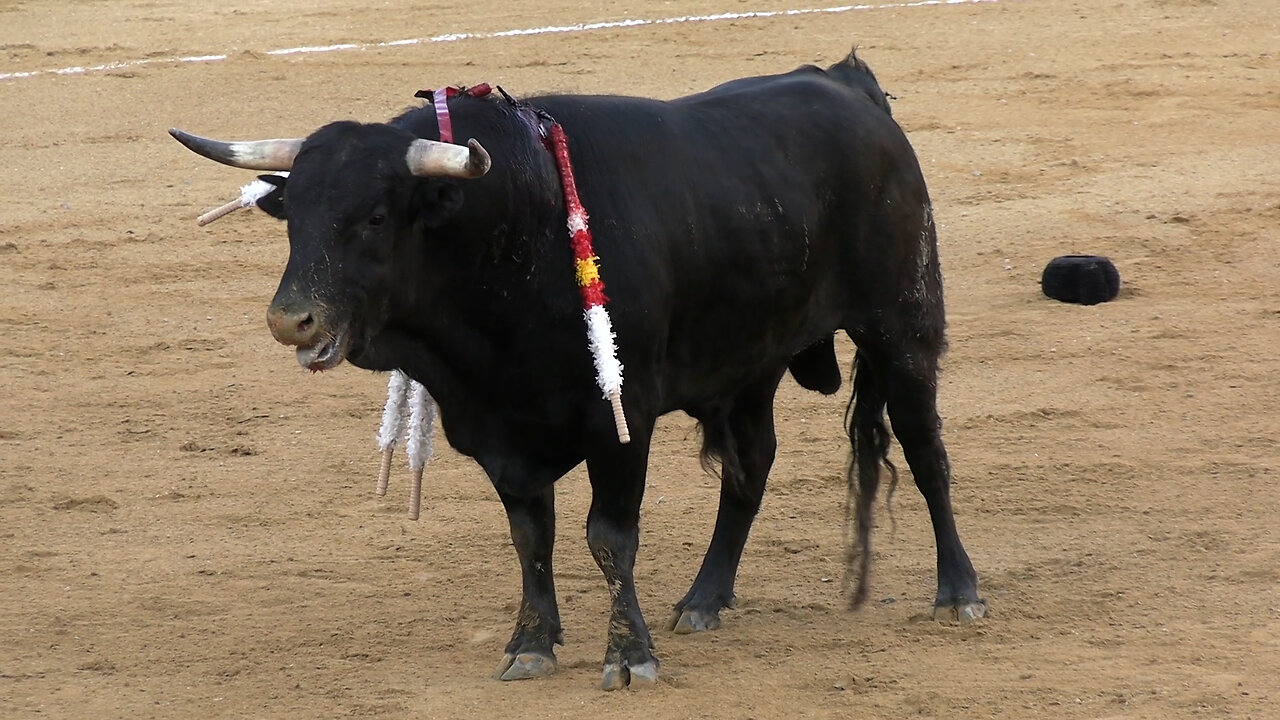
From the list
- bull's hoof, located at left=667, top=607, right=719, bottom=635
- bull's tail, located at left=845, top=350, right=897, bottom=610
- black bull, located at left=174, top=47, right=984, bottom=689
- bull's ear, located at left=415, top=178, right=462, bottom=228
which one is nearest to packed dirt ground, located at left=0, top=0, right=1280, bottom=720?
bull's hoof, located at left=667, top=607, right=719, bottom=635

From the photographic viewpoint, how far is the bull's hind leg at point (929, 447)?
216 inches

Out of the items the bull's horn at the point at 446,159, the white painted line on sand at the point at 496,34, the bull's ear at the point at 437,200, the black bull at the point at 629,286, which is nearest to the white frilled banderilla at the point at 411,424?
the black bull at the point at 629,286

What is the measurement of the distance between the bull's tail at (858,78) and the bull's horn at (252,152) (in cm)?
194

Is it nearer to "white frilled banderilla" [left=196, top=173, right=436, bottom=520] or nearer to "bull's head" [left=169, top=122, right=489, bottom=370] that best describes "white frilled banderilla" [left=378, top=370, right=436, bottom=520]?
"white frilled banderilla" [left=196, top=173, right=436, bottom=520]

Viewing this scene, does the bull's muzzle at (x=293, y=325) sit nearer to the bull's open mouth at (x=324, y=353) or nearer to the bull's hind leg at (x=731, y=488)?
the bull's open mouth at (x=324, y=353)

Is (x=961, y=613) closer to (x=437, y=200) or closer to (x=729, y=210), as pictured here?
(x=729, y=210)

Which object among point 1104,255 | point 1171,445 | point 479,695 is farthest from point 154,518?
point 1104,255

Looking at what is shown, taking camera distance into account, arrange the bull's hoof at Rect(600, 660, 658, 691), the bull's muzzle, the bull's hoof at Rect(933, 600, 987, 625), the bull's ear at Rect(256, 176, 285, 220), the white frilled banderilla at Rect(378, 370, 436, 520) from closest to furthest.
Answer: the bull's muzzle < the bull's ear at Rect(256, 176, 285, 220) < the bull's hoof at Rect(600, 660, 658, 691) < the white frilled banderilla at Rect(378, 370, 436, 520) < the bull's hoof at Rect(933, 600, 987, 625)

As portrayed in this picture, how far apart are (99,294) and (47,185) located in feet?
6.97

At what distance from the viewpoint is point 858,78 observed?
582 centimetres

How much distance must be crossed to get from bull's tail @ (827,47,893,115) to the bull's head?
6.00ft

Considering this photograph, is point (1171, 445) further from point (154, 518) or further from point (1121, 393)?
point (154, 518)

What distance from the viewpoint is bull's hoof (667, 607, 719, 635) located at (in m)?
5.45

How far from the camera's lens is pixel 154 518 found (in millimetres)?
6535
